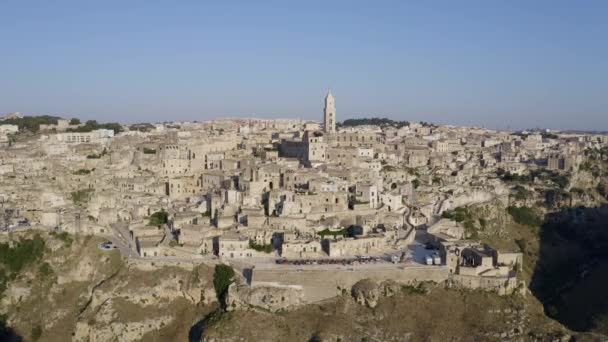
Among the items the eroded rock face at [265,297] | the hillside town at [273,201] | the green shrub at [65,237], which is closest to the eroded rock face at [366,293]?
the hillside town at [273,201]

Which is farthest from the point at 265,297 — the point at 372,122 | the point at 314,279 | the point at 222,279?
the point at 372,122

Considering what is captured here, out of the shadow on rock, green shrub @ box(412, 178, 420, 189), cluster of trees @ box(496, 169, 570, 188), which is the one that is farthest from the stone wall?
cluster of trees @ box(496, 169, 570, 188)

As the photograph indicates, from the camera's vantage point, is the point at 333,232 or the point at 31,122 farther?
the point at 31,122

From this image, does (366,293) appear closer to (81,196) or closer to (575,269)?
(575,269)

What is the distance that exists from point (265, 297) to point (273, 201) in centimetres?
870

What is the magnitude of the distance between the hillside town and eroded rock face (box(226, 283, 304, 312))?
398mm

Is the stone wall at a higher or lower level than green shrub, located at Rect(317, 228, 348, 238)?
lower

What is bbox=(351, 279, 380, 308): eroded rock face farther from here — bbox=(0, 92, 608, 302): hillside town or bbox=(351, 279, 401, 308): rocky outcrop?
bbox=(0, 92, 608, 302): hillside town

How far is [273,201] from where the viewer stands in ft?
121

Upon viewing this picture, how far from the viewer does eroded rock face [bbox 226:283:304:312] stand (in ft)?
96.0

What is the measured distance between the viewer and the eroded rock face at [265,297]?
29250 mm

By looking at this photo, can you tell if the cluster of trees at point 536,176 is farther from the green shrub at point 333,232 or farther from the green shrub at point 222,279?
the green shrub at point 222,279

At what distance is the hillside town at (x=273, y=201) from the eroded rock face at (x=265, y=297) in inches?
15.7

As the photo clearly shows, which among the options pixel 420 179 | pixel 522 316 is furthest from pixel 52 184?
pixel 522 316
